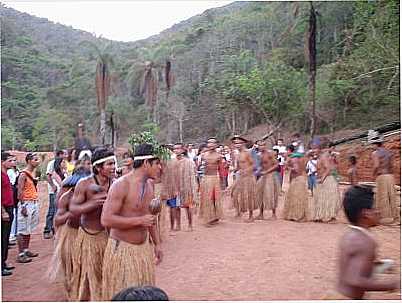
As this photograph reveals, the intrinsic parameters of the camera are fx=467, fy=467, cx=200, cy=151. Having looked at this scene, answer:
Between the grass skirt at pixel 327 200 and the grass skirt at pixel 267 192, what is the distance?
0.51m

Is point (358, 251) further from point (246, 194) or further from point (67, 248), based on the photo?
point (246, 194)

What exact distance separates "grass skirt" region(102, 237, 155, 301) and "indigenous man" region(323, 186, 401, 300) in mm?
1013

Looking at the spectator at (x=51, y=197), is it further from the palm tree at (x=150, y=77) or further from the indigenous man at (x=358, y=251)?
the palm tree at (x=150, y=77)

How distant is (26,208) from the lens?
160 inches

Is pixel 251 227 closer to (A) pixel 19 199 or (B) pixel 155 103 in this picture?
(A) pixel 19 199

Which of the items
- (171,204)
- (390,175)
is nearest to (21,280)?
(171,204)

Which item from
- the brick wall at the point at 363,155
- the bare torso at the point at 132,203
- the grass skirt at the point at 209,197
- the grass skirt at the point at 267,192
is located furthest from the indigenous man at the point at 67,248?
the brick wall at the point at 363,155

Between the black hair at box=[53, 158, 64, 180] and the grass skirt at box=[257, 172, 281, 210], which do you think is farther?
the grass skirt at box=[257, 172, 281, 210]

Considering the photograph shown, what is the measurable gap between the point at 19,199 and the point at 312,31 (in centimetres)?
888

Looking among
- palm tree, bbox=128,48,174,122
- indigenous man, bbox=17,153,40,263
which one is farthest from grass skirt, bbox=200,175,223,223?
palm tree, bbox=128,48,174,122

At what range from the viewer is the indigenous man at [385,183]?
5176 millimetres

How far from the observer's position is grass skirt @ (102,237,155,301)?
231 cm

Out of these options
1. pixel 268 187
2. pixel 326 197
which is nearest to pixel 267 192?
pixel 268 187

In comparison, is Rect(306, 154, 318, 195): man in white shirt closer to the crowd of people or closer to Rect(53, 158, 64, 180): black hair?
the crowd of people
